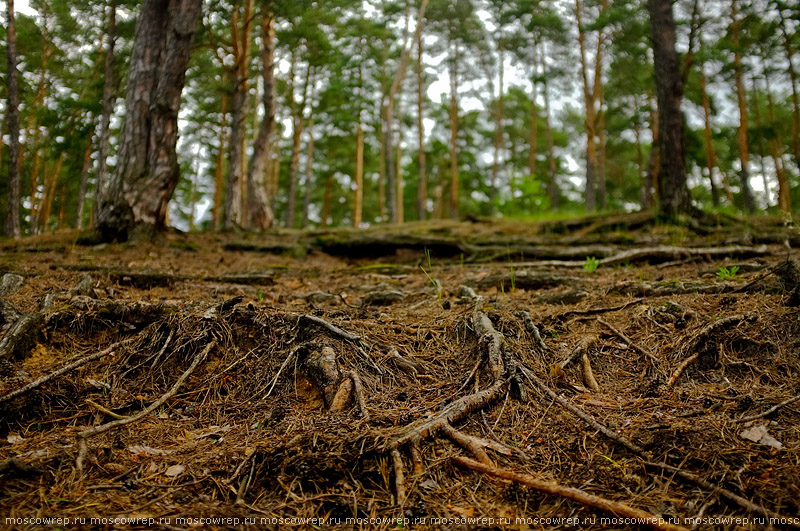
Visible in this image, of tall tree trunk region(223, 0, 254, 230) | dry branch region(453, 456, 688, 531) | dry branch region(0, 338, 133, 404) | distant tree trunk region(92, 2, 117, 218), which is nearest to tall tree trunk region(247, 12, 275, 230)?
tall tree trunk region(223, 0, 254, 230)

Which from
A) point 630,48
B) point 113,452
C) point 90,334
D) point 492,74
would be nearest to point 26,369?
point 90,334

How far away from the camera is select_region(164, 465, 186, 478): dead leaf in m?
1.73

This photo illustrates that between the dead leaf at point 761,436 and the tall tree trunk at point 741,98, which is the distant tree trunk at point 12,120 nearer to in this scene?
the dead leaf at point 761,436

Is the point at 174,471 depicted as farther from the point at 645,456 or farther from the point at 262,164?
the point at 262,164

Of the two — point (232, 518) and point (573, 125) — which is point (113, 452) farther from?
point (573, 125)

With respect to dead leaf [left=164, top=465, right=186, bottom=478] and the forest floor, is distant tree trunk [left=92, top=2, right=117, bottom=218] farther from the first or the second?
dead leaf [left=164, top=465, right=186, bottom=478]

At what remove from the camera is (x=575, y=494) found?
1560 millimetres

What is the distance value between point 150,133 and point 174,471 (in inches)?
252

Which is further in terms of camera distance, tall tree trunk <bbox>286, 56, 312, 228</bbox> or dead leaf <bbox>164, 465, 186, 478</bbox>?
tall tree trunk <bbox>286, 56, 312, 228</bbox>

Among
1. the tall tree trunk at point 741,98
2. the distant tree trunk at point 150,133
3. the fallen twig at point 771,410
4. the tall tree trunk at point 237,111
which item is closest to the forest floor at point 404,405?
the fallen twig at point 771,410

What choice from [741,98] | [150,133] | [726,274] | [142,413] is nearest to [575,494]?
[142,413]

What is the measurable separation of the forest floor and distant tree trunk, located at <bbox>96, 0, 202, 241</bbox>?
266 centimetres

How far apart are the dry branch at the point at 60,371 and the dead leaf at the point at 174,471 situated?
3.08ft

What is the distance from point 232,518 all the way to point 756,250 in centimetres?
532
